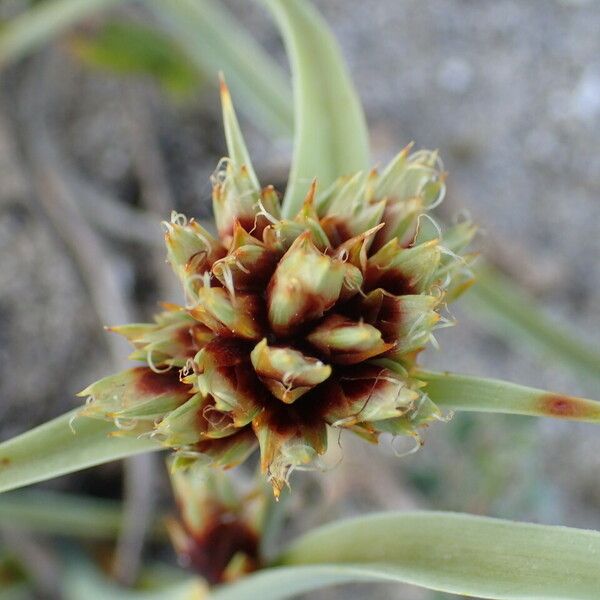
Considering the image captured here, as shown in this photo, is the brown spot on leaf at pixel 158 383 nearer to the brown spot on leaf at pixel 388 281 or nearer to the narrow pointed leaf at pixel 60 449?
the narrow pointed leaf at pixel 60 449

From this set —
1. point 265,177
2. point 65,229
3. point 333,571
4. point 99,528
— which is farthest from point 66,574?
point 265,177

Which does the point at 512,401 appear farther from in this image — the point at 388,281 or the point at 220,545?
the point at 220,545

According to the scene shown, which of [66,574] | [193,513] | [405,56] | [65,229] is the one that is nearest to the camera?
[193,513]

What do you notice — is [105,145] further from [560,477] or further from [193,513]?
[560,477]

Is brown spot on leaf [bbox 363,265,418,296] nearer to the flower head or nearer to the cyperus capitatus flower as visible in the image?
the cyperus capitatus flower

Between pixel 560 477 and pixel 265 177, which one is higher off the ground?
pixel 265 177

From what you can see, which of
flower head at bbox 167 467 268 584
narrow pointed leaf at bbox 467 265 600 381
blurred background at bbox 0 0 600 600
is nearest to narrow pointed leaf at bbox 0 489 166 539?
blurred background at bbox 0 0 600 600
